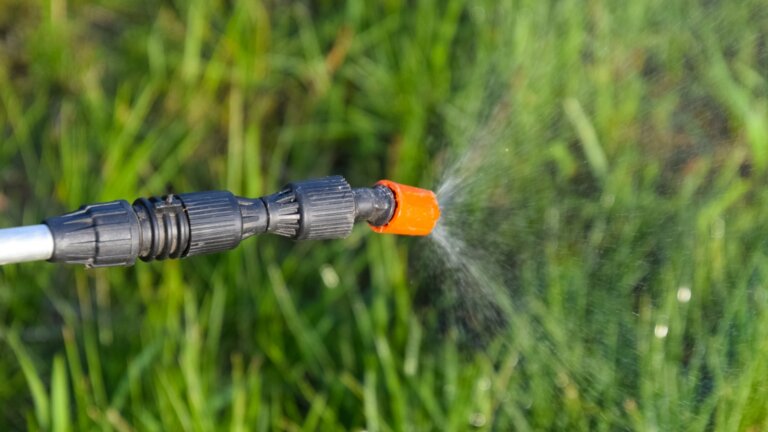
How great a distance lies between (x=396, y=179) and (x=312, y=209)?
32.1 inches

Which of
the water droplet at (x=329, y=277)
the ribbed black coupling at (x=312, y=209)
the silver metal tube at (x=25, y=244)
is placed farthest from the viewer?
the water droplet at (x=329, y=277)

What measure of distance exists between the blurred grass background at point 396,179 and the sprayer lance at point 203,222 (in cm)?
38

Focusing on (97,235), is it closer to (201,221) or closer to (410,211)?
(201,221)

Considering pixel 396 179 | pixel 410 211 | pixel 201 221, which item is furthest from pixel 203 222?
pixel 396 179

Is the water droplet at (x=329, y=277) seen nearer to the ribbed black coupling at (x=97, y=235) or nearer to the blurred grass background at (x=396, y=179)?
the blurred grass background at (x=396, y=179)

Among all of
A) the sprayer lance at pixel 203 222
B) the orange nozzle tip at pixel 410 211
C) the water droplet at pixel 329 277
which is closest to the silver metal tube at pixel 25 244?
the sprayer lance at pixel 203 222

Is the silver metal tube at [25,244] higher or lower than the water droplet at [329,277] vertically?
higher

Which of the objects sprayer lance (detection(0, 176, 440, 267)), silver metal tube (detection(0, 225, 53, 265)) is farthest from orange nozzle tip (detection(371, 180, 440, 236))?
silver metal tube (detection(0, 225, 53, 265))

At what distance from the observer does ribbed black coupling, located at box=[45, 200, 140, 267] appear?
1.24 meters

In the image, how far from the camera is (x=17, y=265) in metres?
A: 2.06

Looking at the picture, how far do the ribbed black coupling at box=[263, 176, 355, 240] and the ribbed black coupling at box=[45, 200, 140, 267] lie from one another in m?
0.20

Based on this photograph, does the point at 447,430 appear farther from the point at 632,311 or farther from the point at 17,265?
the point at 17,265

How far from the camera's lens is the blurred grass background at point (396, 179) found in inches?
67.1

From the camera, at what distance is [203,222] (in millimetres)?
1339
